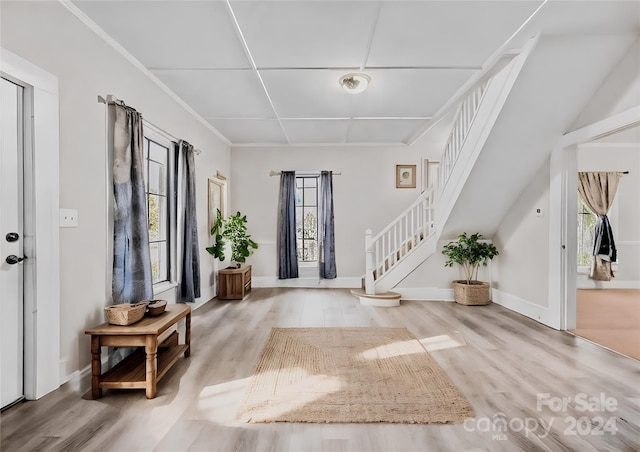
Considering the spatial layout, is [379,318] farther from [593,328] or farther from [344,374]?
[593,328]

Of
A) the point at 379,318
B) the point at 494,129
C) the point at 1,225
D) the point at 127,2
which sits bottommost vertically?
the point at 379,318

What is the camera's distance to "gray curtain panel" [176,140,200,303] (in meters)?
3.84

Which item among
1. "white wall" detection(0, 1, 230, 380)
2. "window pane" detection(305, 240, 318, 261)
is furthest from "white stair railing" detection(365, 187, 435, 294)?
"white wall" detection(0, 1, 230, 380)

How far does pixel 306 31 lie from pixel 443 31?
100 cm

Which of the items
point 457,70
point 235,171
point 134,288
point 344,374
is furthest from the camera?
point 235,171

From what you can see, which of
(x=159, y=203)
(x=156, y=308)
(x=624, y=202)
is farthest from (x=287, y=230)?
(x=624, y=202)

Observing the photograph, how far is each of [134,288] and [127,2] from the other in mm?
2033

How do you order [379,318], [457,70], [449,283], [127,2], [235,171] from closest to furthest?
[127,2]
[457,70]
[379,318]
[449,283]
[235,171]

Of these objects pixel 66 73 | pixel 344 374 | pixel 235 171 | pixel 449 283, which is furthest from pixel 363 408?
pixel 235 171

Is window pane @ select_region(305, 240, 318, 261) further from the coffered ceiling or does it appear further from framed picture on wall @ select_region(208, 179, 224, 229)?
the coffered ceiling

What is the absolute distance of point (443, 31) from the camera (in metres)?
2.44

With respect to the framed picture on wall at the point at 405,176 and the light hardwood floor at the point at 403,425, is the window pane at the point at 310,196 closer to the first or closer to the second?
the framed picture on wall at the point at 405,176

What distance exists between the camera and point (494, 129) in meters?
3.30

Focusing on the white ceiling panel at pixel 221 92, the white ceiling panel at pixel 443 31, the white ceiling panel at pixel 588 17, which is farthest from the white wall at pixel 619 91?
the white ceiling panel at pixel 221 92
